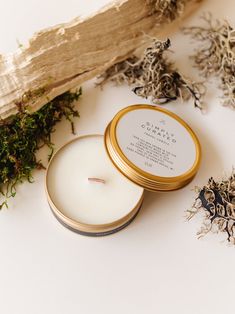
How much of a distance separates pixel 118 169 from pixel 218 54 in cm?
52

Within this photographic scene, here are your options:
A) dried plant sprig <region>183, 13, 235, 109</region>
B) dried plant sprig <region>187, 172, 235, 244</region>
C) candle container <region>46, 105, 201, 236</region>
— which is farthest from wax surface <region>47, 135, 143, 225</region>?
dried plant sprig <region>183, 13, 235, 109</region>

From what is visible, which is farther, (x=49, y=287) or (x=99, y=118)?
(x=99, y=118)

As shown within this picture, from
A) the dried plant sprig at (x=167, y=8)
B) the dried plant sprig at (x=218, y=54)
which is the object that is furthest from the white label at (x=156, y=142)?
the dried plant sprig at (x=167, y=8)

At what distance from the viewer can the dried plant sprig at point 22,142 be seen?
1149mm

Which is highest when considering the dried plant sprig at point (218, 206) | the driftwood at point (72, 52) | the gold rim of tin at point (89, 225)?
the driftwood at point (72, 52)

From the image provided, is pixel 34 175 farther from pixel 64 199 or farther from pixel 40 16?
pixel 40 16

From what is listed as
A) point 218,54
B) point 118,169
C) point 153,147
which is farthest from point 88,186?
point 218,54

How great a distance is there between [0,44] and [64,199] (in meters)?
0.57

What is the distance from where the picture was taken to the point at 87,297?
103 centimetres

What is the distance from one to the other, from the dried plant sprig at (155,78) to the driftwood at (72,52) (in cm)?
4

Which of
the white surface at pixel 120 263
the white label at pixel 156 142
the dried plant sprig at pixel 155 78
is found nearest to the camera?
the white surface at pixel 120 263

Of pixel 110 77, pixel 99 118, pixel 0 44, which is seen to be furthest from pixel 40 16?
pixel 99 118

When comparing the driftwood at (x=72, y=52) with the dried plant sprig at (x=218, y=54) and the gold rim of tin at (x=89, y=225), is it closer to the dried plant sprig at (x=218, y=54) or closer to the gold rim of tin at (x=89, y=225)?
the dried plant sprig at (x=218, y=54)

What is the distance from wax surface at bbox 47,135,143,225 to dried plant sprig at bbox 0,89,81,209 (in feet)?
0.25
